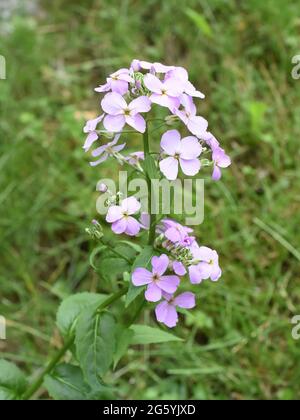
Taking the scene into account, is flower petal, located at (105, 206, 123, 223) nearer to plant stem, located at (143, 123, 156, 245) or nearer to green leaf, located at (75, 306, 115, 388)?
plant stem, located at (143, 123, 156, 245)

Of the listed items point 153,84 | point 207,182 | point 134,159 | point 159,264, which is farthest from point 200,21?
point 159,264

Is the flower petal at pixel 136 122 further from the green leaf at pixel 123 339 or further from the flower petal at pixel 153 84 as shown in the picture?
the green leaf at pixel 123 339

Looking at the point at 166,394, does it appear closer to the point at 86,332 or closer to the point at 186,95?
the point at 86,332

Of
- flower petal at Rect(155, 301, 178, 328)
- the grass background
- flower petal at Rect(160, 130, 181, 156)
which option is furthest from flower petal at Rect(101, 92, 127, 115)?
the grass background
